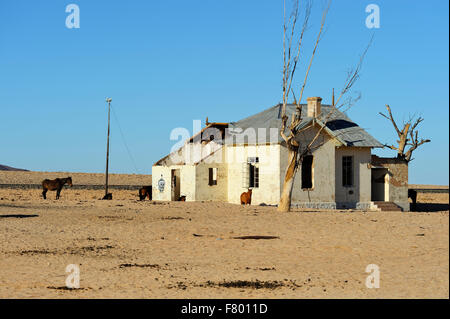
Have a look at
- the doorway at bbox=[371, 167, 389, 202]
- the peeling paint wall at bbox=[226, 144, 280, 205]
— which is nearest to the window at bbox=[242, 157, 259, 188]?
the peeling paint wall at bbox=[226, 144, 280, 205]

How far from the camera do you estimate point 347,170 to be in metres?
32.2

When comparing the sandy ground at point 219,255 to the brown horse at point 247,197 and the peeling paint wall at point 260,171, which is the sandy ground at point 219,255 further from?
the brown horse at point 247,197

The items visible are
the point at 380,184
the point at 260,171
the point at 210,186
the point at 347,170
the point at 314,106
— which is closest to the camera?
the point at 260,171

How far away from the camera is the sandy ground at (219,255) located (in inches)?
402

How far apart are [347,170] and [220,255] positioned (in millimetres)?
18817

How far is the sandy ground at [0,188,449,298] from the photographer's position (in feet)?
33.5

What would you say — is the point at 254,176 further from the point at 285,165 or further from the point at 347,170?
the point at 347,170

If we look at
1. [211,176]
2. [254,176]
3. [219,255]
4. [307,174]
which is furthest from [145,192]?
[219,255]

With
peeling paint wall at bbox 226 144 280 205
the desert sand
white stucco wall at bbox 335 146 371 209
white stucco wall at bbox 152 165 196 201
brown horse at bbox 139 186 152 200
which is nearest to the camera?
the desert sand

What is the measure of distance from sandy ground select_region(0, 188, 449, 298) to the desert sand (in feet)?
0.07

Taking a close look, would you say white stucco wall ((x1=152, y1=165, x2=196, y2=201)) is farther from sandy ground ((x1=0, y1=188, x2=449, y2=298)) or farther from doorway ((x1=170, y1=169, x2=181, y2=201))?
sandy ground ((x1=0, y1=188, x2=449, y2=298))

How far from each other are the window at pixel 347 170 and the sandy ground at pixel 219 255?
6917mm
